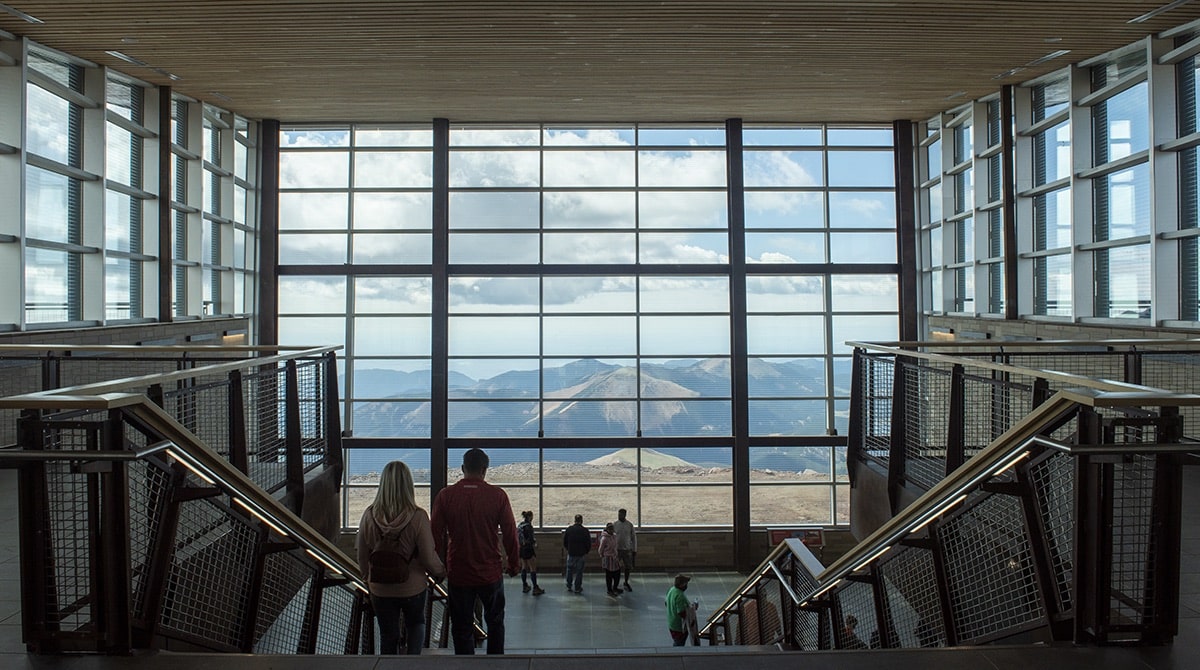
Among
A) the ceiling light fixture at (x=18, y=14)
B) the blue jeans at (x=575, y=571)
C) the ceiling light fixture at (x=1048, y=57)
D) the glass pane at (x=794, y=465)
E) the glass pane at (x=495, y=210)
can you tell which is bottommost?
the blue jeans at (x=575, y=571)

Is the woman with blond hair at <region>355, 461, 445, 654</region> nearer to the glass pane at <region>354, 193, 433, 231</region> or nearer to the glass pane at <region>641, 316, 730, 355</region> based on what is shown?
the glass pane at <region>641, 316, 730, 355</region>

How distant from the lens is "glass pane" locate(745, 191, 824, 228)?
1598cm

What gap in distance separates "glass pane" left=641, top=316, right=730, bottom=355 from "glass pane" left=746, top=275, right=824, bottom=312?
740 mm

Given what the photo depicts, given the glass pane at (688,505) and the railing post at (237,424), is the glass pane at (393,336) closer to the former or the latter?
the glass pane at (688,505)

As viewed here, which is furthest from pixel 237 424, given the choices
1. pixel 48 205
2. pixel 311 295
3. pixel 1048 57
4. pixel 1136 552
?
pixel 1048 57

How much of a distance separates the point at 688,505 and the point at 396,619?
1241cm

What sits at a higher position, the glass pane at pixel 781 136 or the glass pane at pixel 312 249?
the glass pane at pixel 781 136

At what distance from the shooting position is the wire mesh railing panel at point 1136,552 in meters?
2.68

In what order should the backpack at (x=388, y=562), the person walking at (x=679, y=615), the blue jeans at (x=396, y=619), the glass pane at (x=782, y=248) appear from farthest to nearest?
1. the glass pane at (x=782, y=248)
2. the person walking at (x=679, y=615)
3. the blue jeans at (x=396, y=619)
4. the backpack at (x=388, y=562)

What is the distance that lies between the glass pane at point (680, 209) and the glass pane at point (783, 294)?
Answer: 1419 mm

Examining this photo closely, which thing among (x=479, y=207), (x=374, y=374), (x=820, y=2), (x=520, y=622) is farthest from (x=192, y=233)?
(x=820, y=2)

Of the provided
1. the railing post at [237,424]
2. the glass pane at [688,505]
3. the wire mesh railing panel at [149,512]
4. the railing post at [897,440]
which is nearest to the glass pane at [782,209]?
the glass pane at [688,505]

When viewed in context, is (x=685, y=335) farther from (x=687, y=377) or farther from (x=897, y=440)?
(x=897, y=440)

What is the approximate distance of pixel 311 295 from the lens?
16.1 meters
